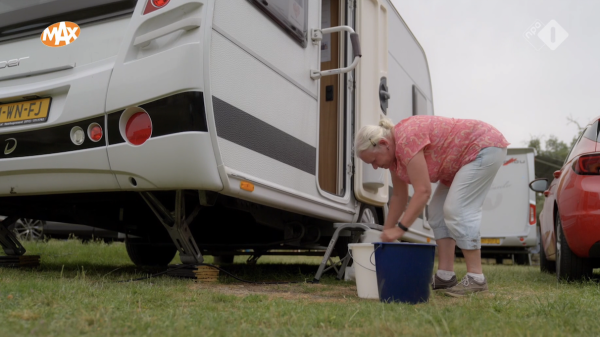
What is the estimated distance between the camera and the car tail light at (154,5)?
3300 millimetres

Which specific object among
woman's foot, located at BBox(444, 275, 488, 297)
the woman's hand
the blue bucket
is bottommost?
woman's foot, located at BBox(444, 275, 488, 297)

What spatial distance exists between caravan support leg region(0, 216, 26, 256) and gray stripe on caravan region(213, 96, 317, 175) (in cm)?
229

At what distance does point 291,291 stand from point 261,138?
1.00m

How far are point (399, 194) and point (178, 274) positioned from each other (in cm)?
Answer: 156

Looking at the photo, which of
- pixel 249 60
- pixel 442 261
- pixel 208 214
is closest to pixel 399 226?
pixel 442 261

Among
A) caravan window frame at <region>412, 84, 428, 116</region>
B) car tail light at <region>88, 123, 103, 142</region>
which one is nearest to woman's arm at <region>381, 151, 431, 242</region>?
car tail light at <region>88, 123, 103, 142</region>

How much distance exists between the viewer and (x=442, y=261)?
3988mm

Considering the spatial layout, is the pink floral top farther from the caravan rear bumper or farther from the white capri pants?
the caravan rear bumper

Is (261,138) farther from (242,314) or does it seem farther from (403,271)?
(242,314)

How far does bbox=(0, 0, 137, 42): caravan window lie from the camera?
355cm

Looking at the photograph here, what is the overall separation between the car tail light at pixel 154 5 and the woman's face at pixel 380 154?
4.86ft

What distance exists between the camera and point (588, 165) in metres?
4.17

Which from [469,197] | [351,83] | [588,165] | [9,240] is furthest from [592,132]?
[9,240]

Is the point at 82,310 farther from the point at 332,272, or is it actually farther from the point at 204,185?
the point at 332,272
